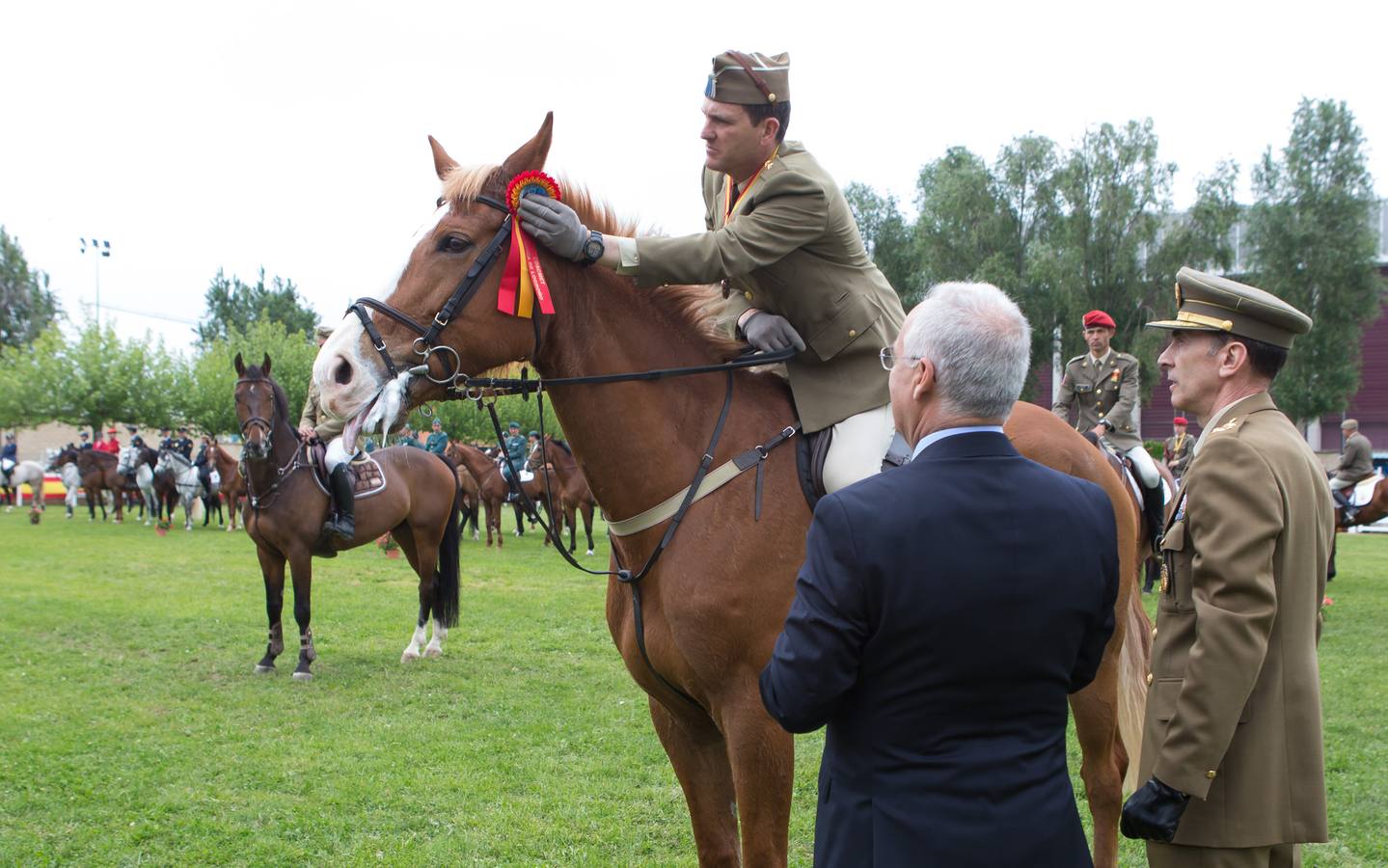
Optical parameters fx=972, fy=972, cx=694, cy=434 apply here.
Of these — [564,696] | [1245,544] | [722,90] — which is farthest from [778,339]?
[564,696]

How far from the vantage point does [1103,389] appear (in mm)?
9875

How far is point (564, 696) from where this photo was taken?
26.7 ft

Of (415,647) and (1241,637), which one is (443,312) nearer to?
(1241,637)

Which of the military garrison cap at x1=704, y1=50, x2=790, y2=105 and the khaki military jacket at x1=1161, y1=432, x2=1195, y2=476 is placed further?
the khaki military jacket at x1=1161, y1=432, x2=1195, y2=476

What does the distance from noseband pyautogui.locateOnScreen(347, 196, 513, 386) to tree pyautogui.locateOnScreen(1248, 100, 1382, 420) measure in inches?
1560

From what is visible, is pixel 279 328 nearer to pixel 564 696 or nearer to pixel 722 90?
pixel 564 696

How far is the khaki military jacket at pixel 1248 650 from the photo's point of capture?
217 centimetres

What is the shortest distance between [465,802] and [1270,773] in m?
4.44

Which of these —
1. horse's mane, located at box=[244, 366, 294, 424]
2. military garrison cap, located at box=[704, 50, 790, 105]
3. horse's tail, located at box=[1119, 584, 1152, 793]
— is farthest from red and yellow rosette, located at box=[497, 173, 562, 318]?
horse's mane, located at box=[244, 366, 294, 424]

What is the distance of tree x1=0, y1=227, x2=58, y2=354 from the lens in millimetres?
61375

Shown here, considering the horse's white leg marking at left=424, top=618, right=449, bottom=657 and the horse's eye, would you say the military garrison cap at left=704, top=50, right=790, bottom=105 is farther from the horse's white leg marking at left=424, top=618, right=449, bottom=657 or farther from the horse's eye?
the horse's white leg marking at left=424, top=618, right=449, bottom=657

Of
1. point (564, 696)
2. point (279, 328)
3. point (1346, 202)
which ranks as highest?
point (1346, 202)

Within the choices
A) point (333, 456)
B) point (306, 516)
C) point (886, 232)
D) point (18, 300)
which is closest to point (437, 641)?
point (306, 516)

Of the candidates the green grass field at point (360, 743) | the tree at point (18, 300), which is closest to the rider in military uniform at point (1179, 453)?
the green grass field at point (360, 743)
